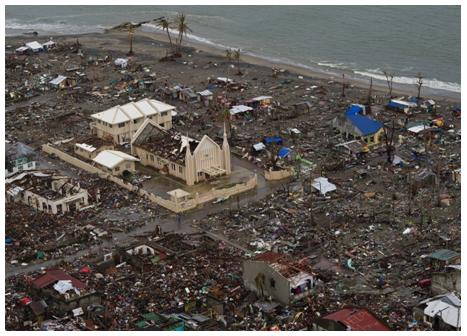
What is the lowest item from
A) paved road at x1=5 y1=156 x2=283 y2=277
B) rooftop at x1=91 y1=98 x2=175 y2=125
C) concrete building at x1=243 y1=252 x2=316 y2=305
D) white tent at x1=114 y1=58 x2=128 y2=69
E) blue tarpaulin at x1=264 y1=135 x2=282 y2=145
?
paved road at x1=5 y1=156 x2=283 y2=277

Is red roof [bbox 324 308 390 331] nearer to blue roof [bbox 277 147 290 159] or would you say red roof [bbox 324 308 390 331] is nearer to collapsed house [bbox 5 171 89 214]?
collapsed house [bbox 5 171 89 214]

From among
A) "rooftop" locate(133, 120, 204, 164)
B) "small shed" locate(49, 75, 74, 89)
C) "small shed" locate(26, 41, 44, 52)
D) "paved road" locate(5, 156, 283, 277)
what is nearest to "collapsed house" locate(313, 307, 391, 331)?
"paved road" locate(5, 156, 283, 277)

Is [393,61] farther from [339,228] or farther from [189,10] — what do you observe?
[339,228]

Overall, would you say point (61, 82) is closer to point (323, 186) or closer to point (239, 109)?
point (239, 109)

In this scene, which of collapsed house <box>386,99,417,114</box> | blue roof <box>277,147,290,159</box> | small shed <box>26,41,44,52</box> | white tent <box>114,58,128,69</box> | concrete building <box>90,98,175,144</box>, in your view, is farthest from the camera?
small shed <box>26,41,44,52</box>

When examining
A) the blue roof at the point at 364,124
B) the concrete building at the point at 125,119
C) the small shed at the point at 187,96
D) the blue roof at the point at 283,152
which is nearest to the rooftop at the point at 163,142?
the concrete building at the point at 125,119
